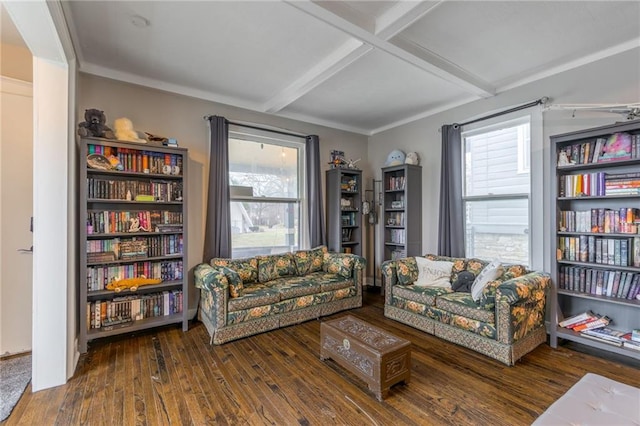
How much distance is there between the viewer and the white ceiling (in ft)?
7.51

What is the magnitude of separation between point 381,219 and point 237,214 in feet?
7.47

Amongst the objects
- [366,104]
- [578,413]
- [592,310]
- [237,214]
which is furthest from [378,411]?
[366,104]

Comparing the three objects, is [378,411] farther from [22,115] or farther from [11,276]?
[22,115]

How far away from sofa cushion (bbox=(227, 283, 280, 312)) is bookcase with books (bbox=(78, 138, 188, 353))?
67 centimetres

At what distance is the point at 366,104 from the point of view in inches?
167

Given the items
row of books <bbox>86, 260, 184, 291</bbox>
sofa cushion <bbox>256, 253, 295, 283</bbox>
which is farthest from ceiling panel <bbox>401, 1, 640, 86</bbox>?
row of books <bbox>86, 260, 184, 291</bbox>

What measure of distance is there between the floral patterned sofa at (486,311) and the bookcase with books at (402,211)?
954mm

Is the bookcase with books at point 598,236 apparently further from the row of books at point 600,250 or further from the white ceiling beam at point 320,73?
the white ceiling beam at point 320,73

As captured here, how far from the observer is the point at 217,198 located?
Answer: 12.4 ft

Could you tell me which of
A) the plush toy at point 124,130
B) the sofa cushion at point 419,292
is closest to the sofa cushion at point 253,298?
the sofa cushion at point 419,292

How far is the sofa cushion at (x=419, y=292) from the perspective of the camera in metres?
3.23

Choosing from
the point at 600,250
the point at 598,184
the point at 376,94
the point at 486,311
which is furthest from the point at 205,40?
the point at 600,250

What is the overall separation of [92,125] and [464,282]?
412cm

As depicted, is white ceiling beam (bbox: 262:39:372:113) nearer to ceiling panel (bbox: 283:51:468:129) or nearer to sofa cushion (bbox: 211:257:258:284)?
ceiling panel (bbox: 283:51:468:129)
